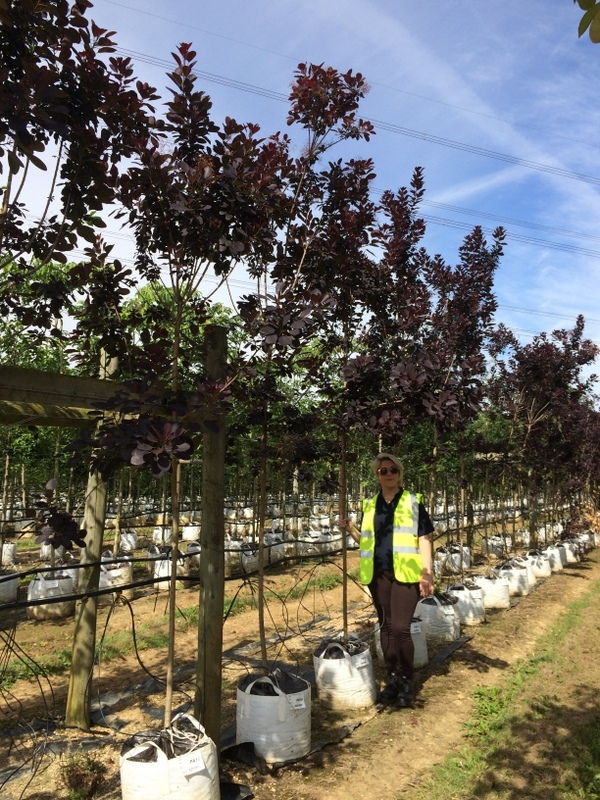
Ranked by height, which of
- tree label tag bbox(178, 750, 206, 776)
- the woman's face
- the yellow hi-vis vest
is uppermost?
the woman's face

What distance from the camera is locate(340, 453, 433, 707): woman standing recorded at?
4250 millimetres

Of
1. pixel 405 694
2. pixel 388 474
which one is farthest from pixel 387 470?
pixel 405 694

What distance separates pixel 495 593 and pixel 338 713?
4324mm

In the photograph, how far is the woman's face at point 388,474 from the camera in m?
4.45

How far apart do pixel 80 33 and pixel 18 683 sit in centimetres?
535

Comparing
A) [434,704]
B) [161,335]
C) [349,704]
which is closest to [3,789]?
[349,704]

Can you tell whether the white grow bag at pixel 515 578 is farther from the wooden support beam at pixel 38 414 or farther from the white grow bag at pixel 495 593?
the wooden support beam at pixel 38 414

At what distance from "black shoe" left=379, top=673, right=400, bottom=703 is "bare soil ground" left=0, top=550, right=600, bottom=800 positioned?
0.52ft

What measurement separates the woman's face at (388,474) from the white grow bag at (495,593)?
13.3 feet

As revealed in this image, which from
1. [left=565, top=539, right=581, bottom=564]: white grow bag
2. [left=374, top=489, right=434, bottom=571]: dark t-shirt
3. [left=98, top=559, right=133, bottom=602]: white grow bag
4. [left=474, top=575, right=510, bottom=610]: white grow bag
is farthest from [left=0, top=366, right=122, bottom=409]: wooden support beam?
[left=565, top=539, right=581, bottom=564]: white grow bag

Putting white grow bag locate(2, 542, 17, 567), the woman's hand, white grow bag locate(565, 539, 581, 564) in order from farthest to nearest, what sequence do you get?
white grow bag locate(2, 542, 17, 567) → white grow bag locate(565, 539, 581, 564) → the woman's hand

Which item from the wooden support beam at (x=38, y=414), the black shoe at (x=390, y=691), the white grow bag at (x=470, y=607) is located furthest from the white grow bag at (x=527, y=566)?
the wooden support beam at (x=38, y=414)

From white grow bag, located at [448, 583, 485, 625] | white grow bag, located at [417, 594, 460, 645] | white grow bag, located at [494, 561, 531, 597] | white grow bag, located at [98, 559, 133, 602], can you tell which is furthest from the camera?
white grow bag, located at [98, 559, 133, 602]

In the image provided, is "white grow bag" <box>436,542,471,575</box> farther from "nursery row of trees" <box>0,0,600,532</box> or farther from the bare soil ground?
"nursery row of trees" <box>0,0,600,532</box>
